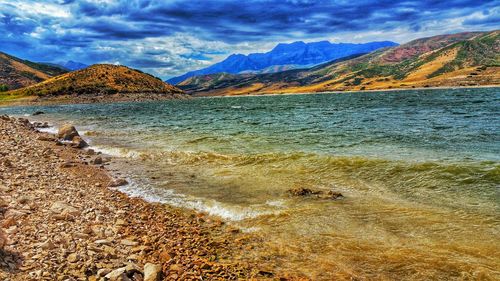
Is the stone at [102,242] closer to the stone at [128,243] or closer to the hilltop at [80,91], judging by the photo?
the stone at [128,243]

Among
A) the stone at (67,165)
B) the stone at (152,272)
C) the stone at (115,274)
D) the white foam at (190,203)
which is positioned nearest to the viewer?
the stone at (115,274)

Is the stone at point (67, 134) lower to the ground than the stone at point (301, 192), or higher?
higher

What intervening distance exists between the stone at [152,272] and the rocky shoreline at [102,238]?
0.08 feet

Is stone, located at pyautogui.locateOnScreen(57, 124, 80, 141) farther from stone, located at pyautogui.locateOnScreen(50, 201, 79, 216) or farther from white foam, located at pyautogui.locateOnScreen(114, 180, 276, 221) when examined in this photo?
stone, located at pyautogui.locateOnScreen(50, 201, 79, 216)

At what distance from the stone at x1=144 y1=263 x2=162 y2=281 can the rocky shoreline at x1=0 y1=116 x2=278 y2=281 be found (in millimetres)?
24

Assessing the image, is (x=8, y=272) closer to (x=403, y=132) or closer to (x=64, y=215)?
(x=64, y=215)

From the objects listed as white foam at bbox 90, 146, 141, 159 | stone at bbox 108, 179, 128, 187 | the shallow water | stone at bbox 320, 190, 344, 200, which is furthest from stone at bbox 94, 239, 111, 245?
white foam at bbox 90, 146, 141, 159

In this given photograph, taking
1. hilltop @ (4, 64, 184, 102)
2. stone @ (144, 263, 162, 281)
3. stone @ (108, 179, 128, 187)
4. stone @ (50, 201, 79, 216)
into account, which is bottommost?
stone @ (144, 263, 162, 281)

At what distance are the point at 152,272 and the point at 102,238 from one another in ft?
9.08

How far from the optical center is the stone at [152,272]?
7859mm

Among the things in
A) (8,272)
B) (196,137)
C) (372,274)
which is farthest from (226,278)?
(196,137)

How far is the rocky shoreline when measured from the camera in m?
7.88

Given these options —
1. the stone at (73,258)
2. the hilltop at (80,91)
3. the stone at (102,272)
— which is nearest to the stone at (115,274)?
the stone at (102,272)

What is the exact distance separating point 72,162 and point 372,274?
20109mm
